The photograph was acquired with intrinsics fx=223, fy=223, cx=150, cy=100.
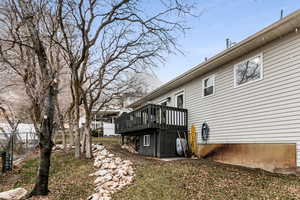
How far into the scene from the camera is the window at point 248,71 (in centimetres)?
720

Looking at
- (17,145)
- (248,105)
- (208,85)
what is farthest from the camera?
(17,145)

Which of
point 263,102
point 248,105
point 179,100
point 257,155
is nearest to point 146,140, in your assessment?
point 179,100

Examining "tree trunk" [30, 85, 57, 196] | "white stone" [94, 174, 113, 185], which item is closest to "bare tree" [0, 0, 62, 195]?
"tree trunk" [30, 85, 57, 196]

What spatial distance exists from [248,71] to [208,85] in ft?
7.56

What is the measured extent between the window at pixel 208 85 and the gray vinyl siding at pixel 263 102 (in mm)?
218

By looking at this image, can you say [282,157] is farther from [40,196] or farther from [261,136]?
[40,196]

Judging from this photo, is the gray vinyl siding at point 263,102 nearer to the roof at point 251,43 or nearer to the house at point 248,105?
the house at point 248,105

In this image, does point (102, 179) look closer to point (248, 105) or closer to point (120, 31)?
point (248, 105)

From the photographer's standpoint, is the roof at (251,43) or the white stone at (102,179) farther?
the white stone at (102,179)

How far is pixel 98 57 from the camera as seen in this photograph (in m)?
12.8

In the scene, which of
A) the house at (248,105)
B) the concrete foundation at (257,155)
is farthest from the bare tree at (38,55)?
the concrete foundation at (257,155)

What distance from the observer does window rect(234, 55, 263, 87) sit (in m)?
7.20

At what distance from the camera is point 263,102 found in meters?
6.96

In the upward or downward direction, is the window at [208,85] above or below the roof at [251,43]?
below
